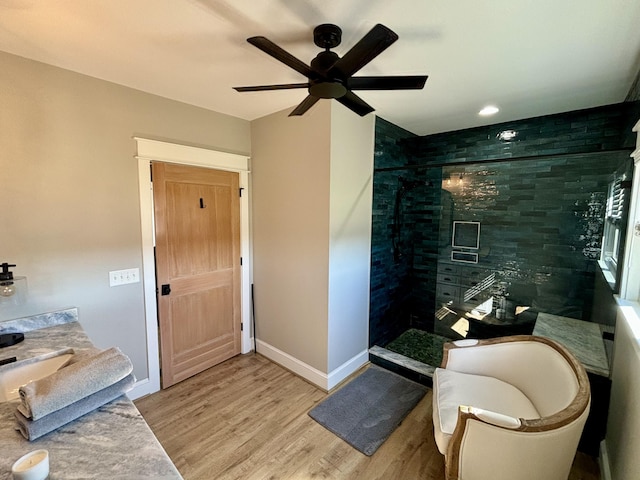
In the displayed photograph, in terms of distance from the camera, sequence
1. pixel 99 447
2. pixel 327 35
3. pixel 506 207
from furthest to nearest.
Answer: pixel 506 207 → pixel 327 35 → pixel 99 447

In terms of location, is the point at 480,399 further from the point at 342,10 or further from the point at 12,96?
the point at 12,96

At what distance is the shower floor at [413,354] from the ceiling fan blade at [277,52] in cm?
260

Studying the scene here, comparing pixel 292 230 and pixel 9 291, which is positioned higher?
pixel 292 230

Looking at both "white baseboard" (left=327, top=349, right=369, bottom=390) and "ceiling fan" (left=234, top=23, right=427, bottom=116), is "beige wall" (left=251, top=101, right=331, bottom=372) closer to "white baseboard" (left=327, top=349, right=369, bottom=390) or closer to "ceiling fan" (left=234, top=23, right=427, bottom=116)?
"white baseboard" (left=327, top=349, right=369, bottom=390)

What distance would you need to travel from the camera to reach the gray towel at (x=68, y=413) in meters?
0.91

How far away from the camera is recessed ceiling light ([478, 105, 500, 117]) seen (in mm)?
2566

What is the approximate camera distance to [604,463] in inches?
67.6

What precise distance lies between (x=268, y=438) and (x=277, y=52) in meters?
2.37

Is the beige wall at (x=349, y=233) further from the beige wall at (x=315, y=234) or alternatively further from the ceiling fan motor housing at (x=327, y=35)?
the ceiling fan motor housing at (x=327, y=35)

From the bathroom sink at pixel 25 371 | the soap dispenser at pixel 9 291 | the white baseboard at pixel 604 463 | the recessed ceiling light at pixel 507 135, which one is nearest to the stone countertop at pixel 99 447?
the bathroom sink at pixel 25 371

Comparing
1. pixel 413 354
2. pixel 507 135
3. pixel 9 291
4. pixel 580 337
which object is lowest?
pixel 413 354

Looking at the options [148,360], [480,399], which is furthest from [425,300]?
[148,360]

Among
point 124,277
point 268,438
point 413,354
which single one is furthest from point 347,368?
point 124,277

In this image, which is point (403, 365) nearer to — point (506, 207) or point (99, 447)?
point (506, 207)
